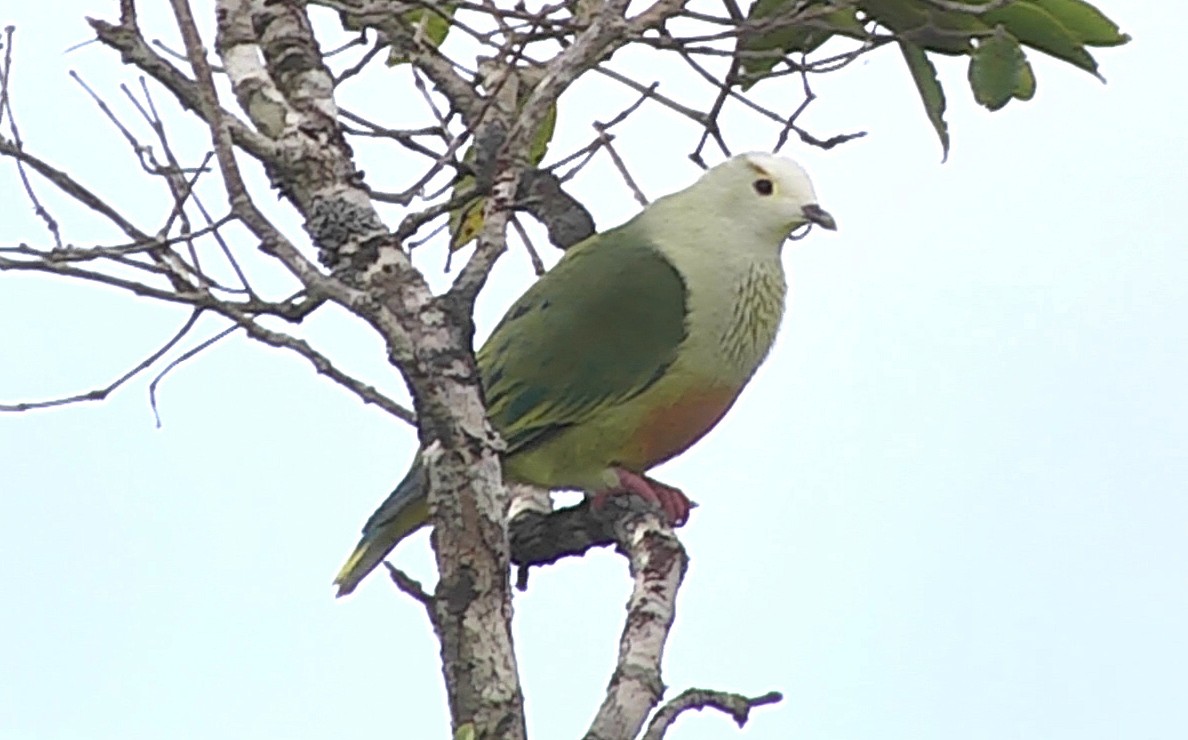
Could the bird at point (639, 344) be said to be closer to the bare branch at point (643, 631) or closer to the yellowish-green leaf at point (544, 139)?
the yellowish-green leaf at point (544, 139)

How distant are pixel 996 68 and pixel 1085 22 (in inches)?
6.2

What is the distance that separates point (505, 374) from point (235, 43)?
1.24 m

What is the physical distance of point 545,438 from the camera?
384 cm

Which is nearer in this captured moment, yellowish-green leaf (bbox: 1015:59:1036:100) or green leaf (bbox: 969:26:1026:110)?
green leaf (bbox: 969:26:1026:110)

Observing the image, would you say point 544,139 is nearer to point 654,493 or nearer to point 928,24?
point 654,493

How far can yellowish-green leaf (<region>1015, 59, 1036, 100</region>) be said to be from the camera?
11.3 ft

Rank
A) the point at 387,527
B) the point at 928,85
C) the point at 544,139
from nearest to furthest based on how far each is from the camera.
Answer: the point at 928,85, the point at 387,527, the point at 544,139

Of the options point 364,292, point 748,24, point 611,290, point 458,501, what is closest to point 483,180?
point 364,292

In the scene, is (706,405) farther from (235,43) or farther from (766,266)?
(235,43)

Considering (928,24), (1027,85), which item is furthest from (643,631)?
(1027,85)

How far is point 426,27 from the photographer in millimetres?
3719

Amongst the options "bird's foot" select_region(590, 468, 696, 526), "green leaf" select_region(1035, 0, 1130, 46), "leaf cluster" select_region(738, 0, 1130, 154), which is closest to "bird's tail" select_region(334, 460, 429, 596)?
"bird's foot" select_region(590, 468, 696, 526)

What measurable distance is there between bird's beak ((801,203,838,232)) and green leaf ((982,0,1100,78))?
70 centimetres

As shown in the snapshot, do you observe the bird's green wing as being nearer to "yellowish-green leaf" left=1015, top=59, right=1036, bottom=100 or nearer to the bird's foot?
the bird's foot
